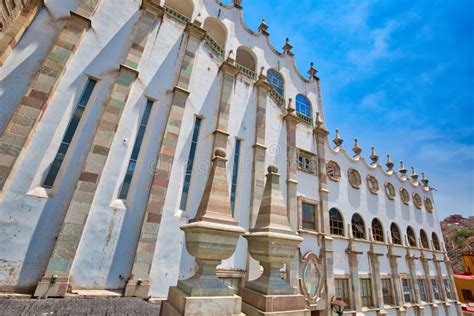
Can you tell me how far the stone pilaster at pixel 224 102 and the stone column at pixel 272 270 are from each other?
263 inches

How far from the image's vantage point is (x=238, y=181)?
34.0 ft

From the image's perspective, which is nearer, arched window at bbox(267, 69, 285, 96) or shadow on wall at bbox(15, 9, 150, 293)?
shadow on wall at bbox(15, 9, 150, 293)

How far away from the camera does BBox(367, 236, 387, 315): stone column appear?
13.3 metres

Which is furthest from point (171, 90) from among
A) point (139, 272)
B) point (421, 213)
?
point (421, 213)

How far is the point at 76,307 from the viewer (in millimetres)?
4965

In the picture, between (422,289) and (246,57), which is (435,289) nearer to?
(422,289)

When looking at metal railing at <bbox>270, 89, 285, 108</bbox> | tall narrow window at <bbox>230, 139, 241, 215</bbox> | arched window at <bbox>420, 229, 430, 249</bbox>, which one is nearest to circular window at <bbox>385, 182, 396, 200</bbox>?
arched window at <bbox>420, 229, 430, 249</bbox>

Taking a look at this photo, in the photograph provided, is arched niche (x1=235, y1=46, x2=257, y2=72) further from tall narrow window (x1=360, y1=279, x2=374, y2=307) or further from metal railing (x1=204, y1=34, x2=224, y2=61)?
tall narrow window (x1=360, y1=279, x2=374, y2=307)

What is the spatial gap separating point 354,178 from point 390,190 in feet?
17.1

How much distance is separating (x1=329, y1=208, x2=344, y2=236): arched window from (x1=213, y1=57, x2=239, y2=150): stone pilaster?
29.8 feet

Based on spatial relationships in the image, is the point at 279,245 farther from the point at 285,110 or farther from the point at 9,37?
the point at 285,110

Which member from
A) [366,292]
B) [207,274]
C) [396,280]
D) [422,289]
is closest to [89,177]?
[207,274]

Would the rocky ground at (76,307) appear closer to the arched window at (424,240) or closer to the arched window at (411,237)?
the arched window at (411,237)

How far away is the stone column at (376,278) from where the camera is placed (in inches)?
523
